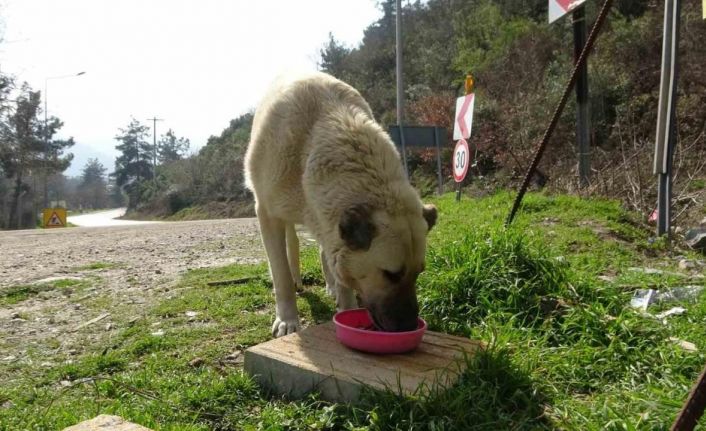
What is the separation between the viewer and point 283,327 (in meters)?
3.51

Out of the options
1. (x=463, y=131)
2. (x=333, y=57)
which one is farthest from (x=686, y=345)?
(x=333, y=57)

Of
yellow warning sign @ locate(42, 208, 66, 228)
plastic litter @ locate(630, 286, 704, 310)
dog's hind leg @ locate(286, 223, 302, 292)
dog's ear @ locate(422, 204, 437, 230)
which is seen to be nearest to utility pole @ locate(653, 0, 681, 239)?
plastic litter @ locate(630, 286, 704, 310)

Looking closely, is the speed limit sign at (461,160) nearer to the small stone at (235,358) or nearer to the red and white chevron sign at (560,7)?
the red and white chevron sign at (560,7)

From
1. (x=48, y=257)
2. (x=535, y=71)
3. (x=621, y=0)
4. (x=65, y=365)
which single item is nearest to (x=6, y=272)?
(x=48, y=257)

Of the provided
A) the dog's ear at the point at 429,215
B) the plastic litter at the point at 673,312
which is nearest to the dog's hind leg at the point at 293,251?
the dog's ear at the point at 429,215

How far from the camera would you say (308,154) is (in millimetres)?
3455

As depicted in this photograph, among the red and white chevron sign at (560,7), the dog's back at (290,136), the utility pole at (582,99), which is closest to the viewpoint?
the dog's back at (290,136)

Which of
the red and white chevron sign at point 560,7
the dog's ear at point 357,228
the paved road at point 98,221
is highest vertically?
the red and white chevron sign at point 560,7

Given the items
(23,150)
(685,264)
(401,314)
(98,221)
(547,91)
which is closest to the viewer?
(401,314)

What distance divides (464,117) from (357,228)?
6866mm

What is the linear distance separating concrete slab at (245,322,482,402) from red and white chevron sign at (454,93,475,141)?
258 inches

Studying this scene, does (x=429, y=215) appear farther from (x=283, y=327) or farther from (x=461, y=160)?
(x=461, y=160)

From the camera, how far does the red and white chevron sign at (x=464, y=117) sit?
352 inches

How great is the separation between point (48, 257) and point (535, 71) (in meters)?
16.8
